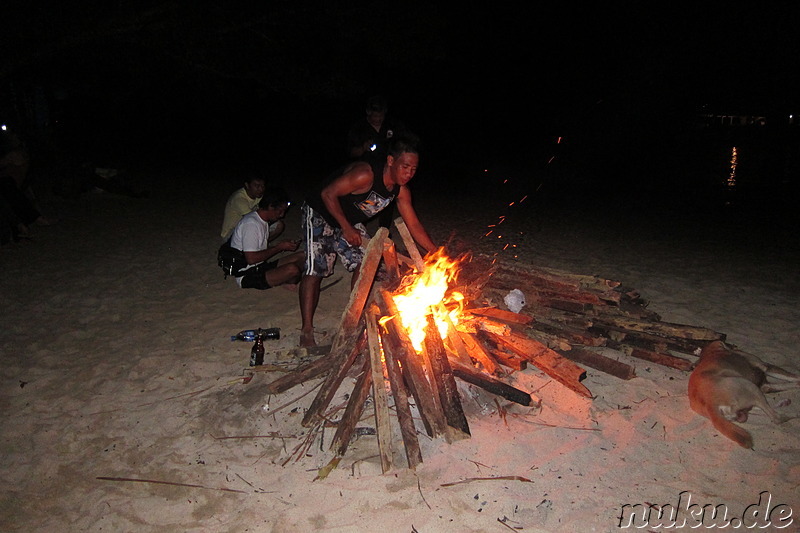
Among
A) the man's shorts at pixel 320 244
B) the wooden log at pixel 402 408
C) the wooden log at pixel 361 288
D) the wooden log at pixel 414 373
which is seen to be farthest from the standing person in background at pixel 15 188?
the wooden log at pixel 402 408

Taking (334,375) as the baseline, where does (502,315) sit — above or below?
above

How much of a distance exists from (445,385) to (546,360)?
38.1 inches

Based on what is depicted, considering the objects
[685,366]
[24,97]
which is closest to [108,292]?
[685,366]

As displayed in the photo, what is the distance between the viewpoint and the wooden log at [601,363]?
155 inches

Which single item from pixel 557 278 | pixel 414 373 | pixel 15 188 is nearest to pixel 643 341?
pixel 557 278

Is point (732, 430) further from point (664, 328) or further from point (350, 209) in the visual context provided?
point (350, 209)

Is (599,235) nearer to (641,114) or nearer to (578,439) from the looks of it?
(578,439)

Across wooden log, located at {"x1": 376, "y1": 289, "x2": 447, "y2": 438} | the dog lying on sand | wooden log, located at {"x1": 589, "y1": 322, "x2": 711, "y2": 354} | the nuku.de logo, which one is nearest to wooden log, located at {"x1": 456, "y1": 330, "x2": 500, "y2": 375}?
wooden log, located at {"x1": 376, "y1": 289, "x2": 447, "y2": 438}

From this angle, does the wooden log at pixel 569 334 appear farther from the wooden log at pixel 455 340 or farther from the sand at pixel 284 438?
the wooden log at pixel 455 340

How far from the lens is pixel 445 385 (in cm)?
346

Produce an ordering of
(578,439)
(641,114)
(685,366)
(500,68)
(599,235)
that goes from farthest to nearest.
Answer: (641,114), (500,68), (599,235), (685,366), (578,439)

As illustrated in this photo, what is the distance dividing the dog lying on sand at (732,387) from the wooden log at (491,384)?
116 centimetres

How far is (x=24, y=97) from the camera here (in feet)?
56.3

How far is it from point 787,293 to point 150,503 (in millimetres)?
6978
